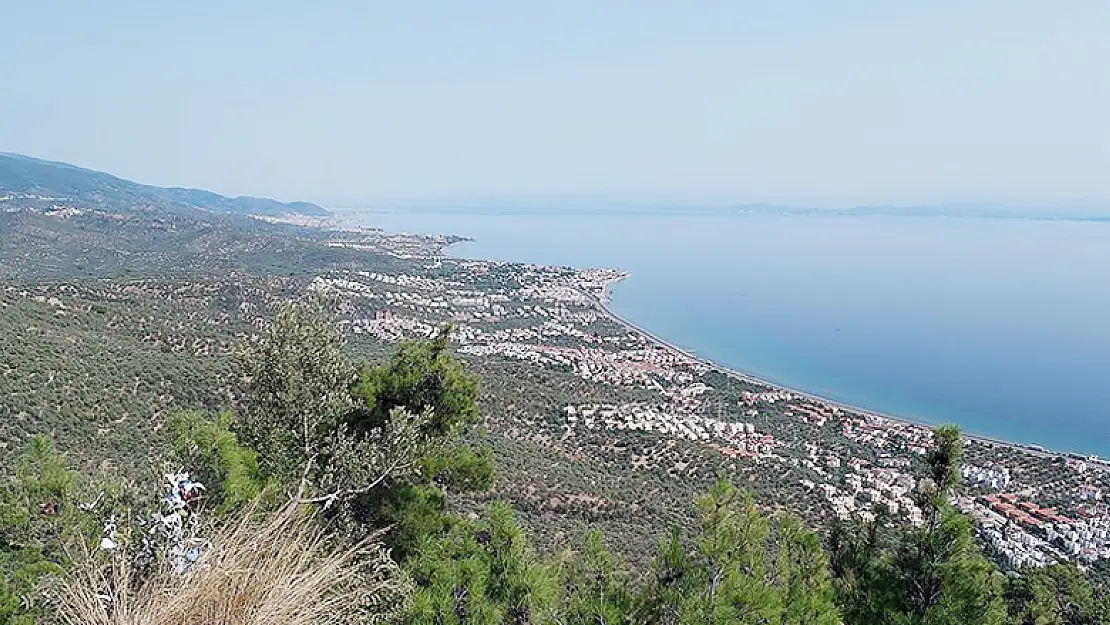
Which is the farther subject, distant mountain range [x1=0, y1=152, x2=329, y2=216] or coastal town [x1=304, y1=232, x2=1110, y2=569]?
distant mountain range [x1=0, y1=152, x2=329, y2=216]

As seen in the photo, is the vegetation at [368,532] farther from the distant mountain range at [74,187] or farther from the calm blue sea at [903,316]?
the distant mountain range at [74,187]

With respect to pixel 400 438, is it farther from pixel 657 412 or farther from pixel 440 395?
pixel 657 412

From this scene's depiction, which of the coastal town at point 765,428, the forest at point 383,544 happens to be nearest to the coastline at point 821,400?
the coastal town at point 765,428

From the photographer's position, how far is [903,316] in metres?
65.5

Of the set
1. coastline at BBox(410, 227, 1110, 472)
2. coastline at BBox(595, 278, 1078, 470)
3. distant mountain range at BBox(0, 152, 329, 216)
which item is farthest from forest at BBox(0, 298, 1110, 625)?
distant mountain range at BBox(0, 152, 329, 216)

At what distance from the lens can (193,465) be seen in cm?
424

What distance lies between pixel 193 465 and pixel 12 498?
1.71m

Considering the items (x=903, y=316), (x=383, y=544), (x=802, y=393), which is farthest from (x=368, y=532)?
(x=903, y=316)

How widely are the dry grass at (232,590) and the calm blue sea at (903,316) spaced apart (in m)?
37.7

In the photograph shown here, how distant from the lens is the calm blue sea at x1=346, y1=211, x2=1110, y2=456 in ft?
129

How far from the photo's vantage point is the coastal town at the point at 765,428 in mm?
17547

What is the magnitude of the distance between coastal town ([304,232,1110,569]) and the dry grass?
3.00 metres

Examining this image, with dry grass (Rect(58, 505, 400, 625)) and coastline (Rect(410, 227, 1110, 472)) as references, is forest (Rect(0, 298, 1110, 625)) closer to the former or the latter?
dry grass (Rect(58, 505, 400, 625))

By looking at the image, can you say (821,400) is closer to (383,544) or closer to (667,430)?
(667,430)
